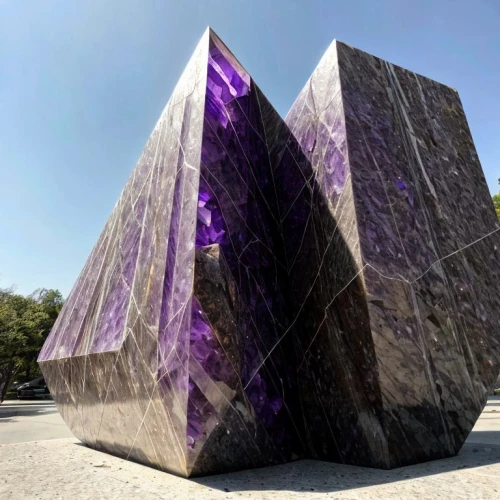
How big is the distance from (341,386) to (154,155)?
4300 mm

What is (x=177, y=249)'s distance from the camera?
15.2 ft

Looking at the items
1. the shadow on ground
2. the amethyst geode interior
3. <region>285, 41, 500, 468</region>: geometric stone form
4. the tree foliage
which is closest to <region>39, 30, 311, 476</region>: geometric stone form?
the amethyst geode interior

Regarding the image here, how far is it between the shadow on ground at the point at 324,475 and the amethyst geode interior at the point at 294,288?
155 millimetres

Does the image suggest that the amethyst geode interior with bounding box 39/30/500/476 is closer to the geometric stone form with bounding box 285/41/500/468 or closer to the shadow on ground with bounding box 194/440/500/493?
the geometric stone form with bounding box 285/41/500/468

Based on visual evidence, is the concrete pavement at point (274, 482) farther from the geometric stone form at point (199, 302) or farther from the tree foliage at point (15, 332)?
the tree foliage at point (15, 332)

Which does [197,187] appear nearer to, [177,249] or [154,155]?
[177,249]

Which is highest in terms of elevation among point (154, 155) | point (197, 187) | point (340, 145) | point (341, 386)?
point (154, 155)

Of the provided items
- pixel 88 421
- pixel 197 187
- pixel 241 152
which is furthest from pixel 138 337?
pixel 241 152

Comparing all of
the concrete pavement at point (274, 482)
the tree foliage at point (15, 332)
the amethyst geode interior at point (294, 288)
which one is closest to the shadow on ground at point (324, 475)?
the concrete pavement at point (274, 482)

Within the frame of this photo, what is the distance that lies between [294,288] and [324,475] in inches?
89.7

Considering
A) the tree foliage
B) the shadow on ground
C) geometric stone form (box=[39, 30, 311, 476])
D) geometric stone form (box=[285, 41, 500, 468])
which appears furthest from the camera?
the tree foliage

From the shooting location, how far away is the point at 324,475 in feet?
12.8

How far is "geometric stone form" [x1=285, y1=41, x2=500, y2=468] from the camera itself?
4.23m

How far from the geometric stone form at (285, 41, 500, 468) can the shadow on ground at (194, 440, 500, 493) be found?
178 mm
